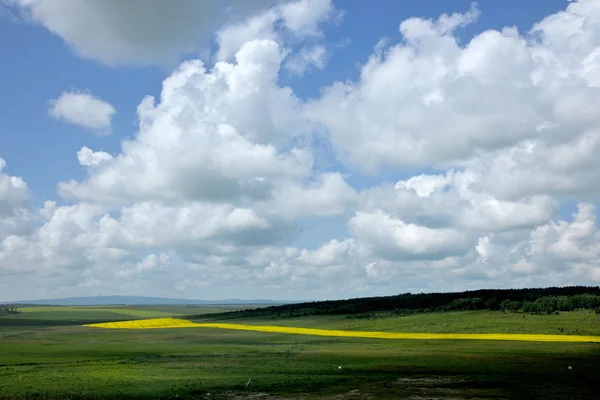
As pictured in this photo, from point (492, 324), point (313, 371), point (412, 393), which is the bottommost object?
point (313, 371)

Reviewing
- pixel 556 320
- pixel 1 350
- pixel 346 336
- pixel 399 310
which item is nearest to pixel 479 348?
pixel 346 336

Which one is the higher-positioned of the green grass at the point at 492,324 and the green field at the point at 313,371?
the green grass at the point at 492,324

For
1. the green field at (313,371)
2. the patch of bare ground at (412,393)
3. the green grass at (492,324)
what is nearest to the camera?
the patch of bare ground at (412,393)

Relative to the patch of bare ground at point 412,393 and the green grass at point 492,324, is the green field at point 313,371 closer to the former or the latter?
the patch of bare ground at point 412,393

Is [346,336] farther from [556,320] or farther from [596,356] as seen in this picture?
[596,356]

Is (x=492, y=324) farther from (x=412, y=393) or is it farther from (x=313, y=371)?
(x=412, y=393)

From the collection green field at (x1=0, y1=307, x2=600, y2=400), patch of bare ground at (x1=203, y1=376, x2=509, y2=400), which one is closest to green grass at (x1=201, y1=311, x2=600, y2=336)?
green field at (x1=0, y1=307, x2=600, y2=400)

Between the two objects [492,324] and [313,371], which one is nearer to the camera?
[313,371]

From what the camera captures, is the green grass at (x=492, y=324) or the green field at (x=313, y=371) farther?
the green grass at (x=492, y=324)

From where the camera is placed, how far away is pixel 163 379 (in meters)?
52.3

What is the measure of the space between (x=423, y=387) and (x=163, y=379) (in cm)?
2400

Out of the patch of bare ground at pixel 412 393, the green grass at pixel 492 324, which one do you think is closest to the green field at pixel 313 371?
the patch of bare ground at pixel 412 393

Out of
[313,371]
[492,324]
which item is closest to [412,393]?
[313,371]

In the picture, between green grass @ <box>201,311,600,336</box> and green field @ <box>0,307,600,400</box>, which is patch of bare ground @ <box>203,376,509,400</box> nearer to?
green field @ <box>0,307,600,400</box>
